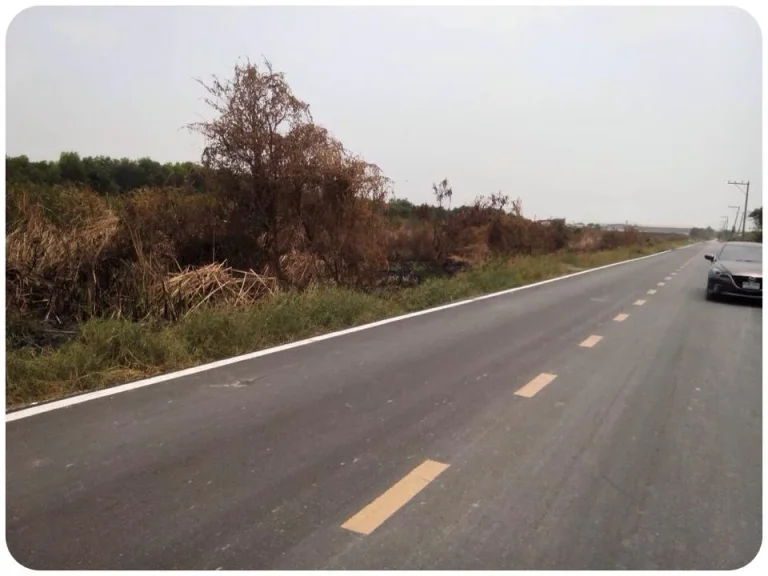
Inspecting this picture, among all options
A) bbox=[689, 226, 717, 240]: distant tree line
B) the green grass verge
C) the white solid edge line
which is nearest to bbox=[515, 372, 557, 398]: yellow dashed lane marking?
the white solid edge line

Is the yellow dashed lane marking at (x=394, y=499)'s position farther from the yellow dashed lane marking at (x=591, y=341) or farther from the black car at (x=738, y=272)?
the black car at (x=738, y=272)

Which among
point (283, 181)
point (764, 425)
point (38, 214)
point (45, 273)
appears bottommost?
point (764, 425)

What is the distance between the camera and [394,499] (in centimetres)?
358

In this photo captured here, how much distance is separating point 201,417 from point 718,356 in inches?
269

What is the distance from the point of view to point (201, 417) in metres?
4.90

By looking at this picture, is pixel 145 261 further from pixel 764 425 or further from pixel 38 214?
pixel 764 425

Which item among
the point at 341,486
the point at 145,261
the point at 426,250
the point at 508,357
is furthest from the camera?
the point at 426,250

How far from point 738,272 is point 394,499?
13.4 m

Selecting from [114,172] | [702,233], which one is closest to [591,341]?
[114,172]

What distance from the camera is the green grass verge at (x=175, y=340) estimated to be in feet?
18.4

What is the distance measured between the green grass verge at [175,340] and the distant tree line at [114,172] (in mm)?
3876

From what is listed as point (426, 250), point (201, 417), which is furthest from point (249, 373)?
point (426, 250)

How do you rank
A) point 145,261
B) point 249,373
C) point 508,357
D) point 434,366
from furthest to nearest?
point 145,261 → point 508,357 → point 434,366 → point 249,373

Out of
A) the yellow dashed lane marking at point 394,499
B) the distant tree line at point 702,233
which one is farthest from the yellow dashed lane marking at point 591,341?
the distant tree line at point 702,233
